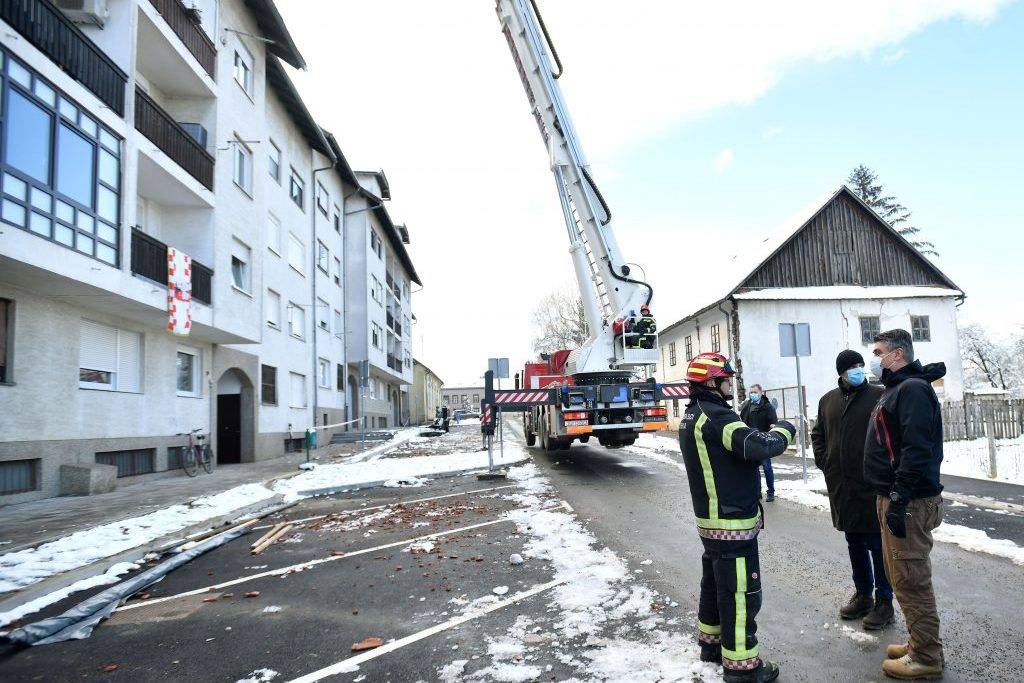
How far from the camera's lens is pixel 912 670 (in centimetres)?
338

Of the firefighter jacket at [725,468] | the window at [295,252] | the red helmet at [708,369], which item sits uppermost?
the window at [295,252]

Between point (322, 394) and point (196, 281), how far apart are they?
497 inches

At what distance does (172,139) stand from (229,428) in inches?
335

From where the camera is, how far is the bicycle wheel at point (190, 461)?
14.6 m

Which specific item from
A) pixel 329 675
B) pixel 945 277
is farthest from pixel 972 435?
pixel 329 675

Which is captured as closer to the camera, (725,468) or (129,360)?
(725,468)

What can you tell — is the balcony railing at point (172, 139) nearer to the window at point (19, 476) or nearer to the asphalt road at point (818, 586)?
the window at point (19, 476)

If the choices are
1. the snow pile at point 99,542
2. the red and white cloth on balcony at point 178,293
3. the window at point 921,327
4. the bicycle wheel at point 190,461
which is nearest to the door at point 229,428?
the bicycle wheel at point 190,461

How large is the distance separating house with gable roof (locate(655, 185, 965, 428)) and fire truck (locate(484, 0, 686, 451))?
1473 centimetres

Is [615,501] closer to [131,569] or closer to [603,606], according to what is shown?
[603,606]

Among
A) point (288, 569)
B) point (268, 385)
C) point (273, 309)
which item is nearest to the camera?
point (288, 569)

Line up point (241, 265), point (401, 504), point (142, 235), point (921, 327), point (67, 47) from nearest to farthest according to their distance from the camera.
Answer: point (401, 504)
point (67, 47)
point (142, 235)
point (241, 265)
point (921, 327)

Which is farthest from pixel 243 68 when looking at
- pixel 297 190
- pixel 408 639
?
pixel 408 639

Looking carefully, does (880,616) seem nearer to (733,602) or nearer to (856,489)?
(856,489)
